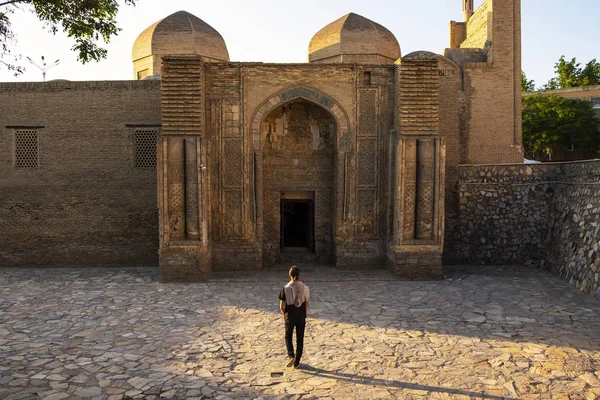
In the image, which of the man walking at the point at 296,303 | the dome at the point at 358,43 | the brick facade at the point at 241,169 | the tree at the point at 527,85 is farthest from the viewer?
the tree at the point at 527,85

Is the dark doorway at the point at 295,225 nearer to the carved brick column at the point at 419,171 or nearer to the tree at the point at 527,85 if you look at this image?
the carved brick column at the point at 419,171

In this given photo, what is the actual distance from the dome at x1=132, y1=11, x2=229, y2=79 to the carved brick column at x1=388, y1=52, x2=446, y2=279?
7785 millimetres

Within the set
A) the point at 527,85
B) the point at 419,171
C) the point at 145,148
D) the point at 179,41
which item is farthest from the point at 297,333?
the point at 527,85

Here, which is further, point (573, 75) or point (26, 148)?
point (573, 75)

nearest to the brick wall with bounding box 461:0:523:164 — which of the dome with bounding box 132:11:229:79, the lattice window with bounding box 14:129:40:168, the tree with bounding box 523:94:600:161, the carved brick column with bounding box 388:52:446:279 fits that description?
the carved brick column with bounding box 388:52:446:279

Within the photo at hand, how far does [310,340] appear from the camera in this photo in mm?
7191

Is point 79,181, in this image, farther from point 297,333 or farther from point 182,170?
point 297,333

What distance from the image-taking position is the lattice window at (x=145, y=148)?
12914 mm

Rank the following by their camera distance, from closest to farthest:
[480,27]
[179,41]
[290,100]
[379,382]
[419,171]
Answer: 1. [379,382]
2. [419,171]
3. [290,100]
4. [179,41]
5. [480,27]

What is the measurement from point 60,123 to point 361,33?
367 inches

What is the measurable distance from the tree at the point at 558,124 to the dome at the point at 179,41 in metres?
17.6

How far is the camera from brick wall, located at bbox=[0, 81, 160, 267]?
12.8 m

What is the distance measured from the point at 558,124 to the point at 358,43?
14922 mm

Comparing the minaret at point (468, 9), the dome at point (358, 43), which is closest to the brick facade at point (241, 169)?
the dome at point (358, 43)
